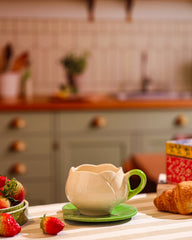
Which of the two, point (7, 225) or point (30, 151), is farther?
point (30, 151)

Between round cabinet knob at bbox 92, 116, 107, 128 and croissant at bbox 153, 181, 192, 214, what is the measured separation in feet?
6.59

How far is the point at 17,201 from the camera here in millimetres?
1021

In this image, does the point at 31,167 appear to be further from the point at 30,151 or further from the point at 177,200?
the point at 177,200

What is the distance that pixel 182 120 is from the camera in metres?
3.17

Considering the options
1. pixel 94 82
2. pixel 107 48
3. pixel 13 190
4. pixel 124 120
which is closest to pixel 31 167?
pixel 124 120

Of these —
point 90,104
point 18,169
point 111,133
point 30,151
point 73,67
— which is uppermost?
point 73,67

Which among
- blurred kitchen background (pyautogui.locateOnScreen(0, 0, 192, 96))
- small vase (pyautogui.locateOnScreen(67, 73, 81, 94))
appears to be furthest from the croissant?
blurred kitchen background (pyautogui.locateOnScreen(0, 0, 192, 96))

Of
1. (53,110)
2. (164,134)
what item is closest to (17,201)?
(53,110)

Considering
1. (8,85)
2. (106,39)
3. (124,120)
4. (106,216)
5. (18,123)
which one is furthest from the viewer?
(106,39)

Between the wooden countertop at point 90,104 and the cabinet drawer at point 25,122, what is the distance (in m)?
0.05

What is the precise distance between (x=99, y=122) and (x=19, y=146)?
0.55m

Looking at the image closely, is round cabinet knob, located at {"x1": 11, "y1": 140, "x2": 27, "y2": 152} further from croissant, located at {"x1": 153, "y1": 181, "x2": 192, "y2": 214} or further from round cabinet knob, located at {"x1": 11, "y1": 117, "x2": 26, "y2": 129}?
croissant, located at {"x1": 153, "y1": 181, "x2": 192, "y2": 214}

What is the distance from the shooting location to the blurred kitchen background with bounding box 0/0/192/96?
3730 millimetres

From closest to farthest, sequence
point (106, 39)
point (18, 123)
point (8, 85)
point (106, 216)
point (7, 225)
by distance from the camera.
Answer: point (7, 225) < point (106, 216) < point (18, 123) < point (8, 85) < point (106, 39)
